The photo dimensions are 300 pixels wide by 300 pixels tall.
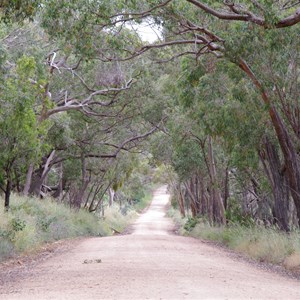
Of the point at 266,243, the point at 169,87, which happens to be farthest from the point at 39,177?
the point at 266,243

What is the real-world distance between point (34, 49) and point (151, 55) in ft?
15.1

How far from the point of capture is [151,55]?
2242 centimetres

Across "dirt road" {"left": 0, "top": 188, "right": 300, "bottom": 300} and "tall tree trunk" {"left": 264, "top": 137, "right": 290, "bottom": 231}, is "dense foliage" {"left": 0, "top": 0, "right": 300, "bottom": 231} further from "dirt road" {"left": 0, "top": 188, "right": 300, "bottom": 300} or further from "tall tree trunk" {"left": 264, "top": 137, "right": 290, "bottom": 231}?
"dirt road" {"left": 0, "top": 188, "right": 300, "bottom": 300}

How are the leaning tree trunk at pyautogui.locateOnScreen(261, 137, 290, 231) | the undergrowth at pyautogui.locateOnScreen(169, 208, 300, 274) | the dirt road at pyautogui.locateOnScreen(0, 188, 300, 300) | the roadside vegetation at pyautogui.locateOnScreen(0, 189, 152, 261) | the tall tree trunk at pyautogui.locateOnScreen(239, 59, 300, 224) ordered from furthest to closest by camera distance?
the leaning tree trunk at pyautogui.locateOnScreen(261, 137, 290, 231) < the roadside vegetation at pyautogui.locateOnScreen(0, 189, 152, 261) < the tall tree trunk at pyautogui.locateOnScreen(239, 59, 300, 224) < the undergrowth at pyautogui.locateOnScreen(169, 208, 300, 274) < the dirt road at pyautogui.locateOnScreen(0, 188, 300, 300)

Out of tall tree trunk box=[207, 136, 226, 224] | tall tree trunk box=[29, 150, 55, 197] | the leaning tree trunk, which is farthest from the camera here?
tall tree trunk box=[29, 150, 55, 197]

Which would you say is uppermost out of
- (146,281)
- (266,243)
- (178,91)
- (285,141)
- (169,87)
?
(169,87)

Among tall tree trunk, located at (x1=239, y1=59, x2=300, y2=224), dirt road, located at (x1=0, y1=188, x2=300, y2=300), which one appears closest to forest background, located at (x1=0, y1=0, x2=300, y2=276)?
tall tree trunk, located at (x1=239, y1=59, x2=300, y2=224)

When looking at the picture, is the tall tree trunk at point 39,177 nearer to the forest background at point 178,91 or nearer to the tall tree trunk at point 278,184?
the forest background at point 178,91

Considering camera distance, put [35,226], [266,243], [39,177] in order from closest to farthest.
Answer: [266,243] < [35,226] < [39,177]

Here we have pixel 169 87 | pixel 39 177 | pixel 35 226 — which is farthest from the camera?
pixel 39 177

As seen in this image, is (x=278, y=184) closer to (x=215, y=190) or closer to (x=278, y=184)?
(x=278, y=184)

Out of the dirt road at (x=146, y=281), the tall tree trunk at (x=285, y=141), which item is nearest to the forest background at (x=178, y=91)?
the tall tree trunk at (x=285, y=141)

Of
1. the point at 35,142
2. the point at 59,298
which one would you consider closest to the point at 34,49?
the point at 35,142

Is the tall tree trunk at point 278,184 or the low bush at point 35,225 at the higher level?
the tall tree trunk at point 278,184
